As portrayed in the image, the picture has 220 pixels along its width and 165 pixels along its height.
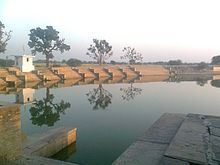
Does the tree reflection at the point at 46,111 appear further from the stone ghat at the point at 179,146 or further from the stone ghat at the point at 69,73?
the stone ghat at the point at 69,73

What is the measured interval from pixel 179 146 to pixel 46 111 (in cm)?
1091

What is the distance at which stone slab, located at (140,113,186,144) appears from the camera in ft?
23.8

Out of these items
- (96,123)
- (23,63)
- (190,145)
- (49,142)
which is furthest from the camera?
(23,63)

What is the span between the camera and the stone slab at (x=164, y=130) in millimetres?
7241

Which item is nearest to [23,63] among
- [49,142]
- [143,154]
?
[49,142]

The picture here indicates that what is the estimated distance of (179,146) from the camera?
564 centimetres

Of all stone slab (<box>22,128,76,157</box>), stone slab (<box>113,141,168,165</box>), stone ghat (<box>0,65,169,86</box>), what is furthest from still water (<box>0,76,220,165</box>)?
stone ghat (<box>0,65,169,86</box>)

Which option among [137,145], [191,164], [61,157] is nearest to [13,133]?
[61,157]

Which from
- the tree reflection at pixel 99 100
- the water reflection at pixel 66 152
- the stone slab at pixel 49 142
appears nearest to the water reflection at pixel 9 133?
the stone slab at pixel 49 142

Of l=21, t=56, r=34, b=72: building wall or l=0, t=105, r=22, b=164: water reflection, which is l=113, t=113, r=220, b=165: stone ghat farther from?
l=21, t=56, r=34, b=72: building wall

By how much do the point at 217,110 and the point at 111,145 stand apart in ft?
33.1

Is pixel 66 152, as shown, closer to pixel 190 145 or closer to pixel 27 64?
pixel 190 145

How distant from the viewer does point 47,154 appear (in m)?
6.89

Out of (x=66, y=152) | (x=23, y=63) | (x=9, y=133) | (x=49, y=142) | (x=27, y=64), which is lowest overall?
(x=66, y=152)
